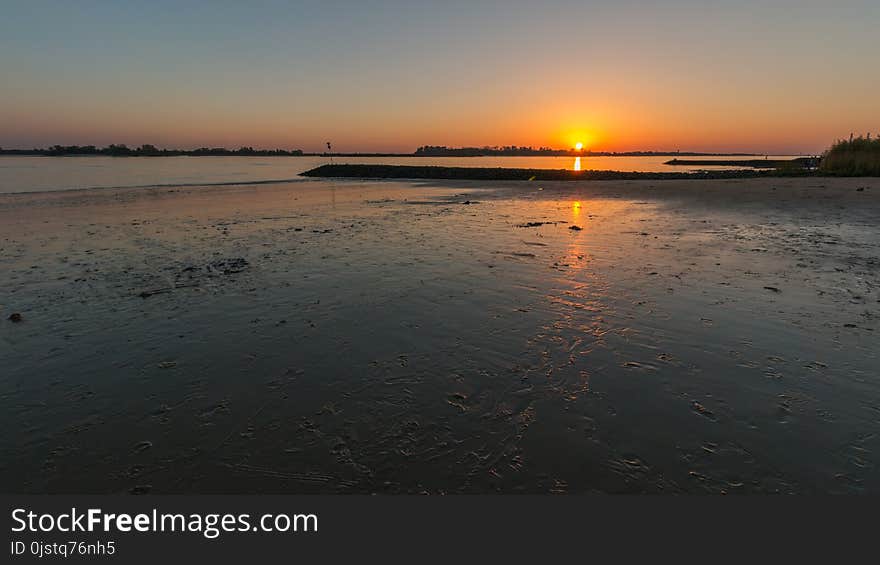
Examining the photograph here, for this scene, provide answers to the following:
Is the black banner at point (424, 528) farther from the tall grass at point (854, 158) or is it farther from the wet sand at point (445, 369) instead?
the tall grass at point (854, 158)

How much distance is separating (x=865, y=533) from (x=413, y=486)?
381 cm

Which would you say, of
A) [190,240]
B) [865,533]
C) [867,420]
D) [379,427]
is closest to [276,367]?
[379,427]

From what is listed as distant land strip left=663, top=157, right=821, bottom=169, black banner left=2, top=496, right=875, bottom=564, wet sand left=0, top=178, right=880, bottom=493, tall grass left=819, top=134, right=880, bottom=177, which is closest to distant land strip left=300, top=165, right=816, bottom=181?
tall grass left=819, top=134, right=880, bottom=177

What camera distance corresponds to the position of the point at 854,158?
4247 centimetres

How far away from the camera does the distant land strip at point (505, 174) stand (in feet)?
184

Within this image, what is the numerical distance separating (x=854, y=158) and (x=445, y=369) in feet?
183

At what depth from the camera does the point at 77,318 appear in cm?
887

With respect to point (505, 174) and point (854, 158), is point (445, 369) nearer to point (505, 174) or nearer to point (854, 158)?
point (854, 158)

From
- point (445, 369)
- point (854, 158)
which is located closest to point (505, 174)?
point (854, 158)

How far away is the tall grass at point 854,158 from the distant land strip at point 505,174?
366 centimetres

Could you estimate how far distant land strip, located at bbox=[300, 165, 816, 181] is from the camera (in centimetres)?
5616

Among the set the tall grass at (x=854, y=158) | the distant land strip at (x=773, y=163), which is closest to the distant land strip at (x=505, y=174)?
the tall grass at (x=854, y=158)

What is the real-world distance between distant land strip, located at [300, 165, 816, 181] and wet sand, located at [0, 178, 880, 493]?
45866 millimetres

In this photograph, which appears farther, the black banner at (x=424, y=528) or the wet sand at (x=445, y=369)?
the wet sand at (x=445, y=369)
